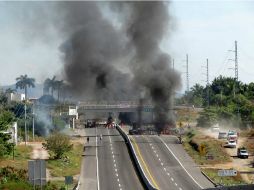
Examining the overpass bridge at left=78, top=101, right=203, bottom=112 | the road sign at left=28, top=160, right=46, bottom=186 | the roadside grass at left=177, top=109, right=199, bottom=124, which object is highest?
the overpass bridge at left=78, top=101, right=203, bottom=112

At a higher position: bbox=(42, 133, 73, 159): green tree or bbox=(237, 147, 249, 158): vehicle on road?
bbox=(42, 133, 73, 159): green tree

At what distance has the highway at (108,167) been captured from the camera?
76688 mm

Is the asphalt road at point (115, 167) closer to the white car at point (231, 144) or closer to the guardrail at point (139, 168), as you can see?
the guardrail at point (139, 168)

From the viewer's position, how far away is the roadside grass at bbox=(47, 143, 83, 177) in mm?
85812

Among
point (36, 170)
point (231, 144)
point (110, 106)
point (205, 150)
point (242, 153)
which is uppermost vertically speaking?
point (110, 106)

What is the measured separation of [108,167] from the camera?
295ft

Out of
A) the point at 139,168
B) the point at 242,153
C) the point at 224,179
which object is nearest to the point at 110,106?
the point at 242,153

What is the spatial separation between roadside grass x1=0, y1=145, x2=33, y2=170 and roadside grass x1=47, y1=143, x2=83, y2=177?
3693mm

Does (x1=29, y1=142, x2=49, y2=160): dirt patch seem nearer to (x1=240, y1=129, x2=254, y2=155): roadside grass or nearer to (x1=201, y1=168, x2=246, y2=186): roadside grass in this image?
(x1=201, y1=168, x2=246, y2=186): roadside grass

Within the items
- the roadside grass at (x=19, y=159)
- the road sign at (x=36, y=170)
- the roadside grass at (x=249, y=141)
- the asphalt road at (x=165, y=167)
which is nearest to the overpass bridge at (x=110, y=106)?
the roadside grass at (x=249, y=141)

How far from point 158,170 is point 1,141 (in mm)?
21376

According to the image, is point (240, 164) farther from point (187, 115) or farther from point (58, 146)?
point (187, 115)

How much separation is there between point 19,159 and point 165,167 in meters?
21.9

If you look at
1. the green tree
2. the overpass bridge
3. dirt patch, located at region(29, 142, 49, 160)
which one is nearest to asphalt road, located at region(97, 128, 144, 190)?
the green tree
